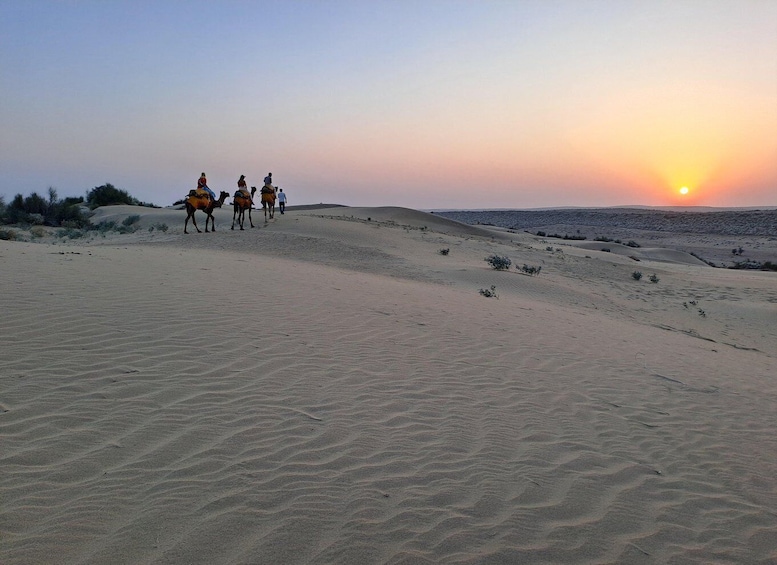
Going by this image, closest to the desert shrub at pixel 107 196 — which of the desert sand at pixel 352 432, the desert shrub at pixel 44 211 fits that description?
the desert shrub at pixel 44 211

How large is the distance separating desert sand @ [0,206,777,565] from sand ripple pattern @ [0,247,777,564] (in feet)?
0.07

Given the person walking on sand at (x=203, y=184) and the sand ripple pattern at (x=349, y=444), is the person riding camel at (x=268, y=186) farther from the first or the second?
the sand ripple pattern at (x=349, y=444)

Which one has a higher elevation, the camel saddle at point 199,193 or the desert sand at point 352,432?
the camel saddle at point 199,193

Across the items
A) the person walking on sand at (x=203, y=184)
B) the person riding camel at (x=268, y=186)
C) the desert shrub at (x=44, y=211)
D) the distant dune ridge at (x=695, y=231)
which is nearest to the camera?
the person walking on sand at (x=203, y=184)

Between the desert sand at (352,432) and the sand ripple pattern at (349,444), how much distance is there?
21mm

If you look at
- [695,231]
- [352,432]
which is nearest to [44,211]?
[352,432]

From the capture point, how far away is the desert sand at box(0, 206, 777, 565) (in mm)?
3602

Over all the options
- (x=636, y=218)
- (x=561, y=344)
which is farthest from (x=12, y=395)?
(x=636, y=218)

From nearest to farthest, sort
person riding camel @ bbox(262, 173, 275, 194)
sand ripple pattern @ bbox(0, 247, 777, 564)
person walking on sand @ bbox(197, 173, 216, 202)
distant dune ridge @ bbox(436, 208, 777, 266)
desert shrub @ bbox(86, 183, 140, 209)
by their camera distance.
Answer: sand ripple pattern @ bbox(0, 247, 777, 564) → person walking on sand @ bbox(197, 173, 216, 202) → person riding camel @ bbox(262, 173, 275, 194) → distant dune ridge @ bbox(436, 208, 777, 266) → desert shrub @ bbox(86, 183, 140, 209)

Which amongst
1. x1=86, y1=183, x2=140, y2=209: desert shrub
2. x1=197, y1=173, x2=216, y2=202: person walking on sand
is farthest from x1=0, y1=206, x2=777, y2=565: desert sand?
x1=86, y1=183, x2=140, y2=209: desert shrub

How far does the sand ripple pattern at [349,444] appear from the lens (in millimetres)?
3572

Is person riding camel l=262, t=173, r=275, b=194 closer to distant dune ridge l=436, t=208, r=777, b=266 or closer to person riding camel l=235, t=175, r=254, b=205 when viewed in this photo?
person riding camel l=235, t=175, r=254, b=205

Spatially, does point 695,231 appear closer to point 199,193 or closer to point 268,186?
point 268,186

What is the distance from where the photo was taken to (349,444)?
4.91 m
